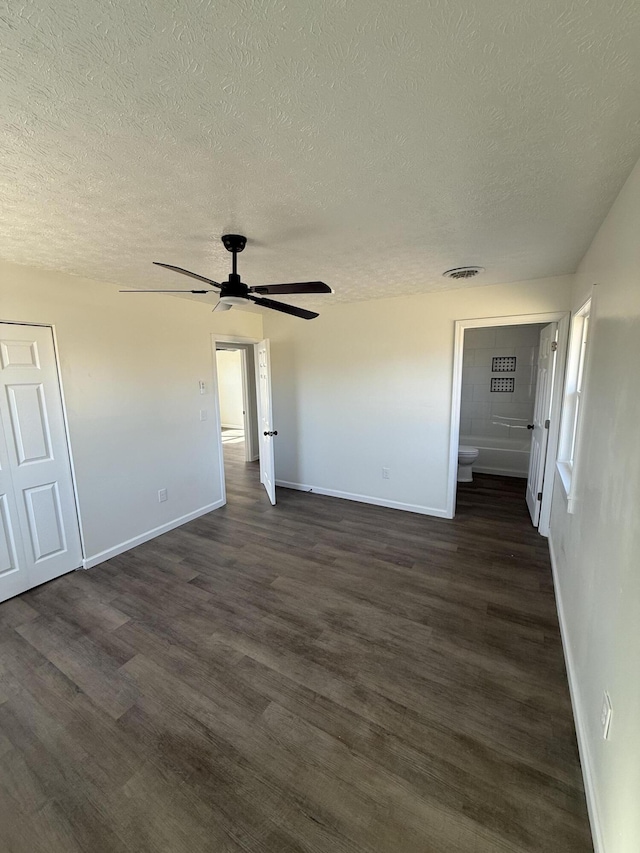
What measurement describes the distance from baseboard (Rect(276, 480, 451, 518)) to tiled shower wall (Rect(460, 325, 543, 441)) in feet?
7.31

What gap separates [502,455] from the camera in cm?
530

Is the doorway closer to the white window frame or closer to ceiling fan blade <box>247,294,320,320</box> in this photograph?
ceiling fan blade <box>247,294,320,320</box>

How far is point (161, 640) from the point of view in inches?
85.2

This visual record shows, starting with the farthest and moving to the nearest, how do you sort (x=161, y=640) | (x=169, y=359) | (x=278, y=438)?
(x=278, y=438)
(x=169, y=359)
(x=161, y=640)

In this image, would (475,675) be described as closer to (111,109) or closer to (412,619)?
(412,619)

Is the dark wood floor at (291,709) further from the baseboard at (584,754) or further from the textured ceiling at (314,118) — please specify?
the textured ceiling at (314,118)

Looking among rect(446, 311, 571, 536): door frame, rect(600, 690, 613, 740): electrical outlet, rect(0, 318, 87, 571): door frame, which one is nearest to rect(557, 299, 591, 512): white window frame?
rect(446, 311, 571, 536): door frame

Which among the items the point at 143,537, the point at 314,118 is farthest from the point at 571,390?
the point at 143,537

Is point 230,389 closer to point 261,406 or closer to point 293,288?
point 261,406

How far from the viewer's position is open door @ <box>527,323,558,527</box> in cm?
327

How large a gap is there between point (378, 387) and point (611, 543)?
9.37 feet

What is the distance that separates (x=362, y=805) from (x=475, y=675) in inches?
34.3

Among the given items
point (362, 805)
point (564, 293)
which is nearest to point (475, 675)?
point (362, 805)

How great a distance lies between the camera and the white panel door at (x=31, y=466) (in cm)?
252
